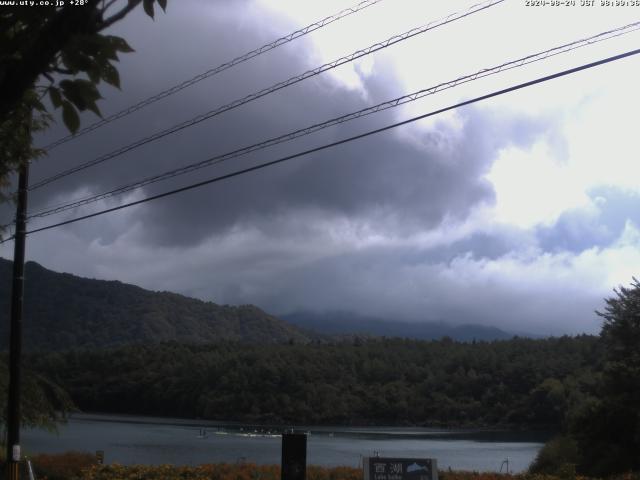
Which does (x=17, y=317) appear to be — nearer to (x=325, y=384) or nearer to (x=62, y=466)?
(x=62, y=466)

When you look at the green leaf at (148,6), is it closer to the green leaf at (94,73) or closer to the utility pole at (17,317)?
the green leaf at (94,73)

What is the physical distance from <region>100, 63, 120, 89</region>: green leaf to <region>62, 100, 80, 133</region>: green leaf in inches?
8.2

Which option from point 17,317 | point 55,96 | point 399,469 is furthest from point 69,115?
point 17,317

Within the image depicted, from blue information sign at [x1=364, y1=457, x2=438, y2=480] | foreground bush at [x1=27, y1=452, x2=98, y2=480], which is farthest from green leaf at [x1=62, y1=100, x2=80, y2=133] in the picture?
foreground bush at [x1=27, y1=452, x2=98, y2=480]

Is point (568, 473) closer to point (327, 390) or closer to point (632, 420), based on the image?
point (632, 420)

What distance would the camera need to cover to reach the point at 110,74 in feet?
12.1

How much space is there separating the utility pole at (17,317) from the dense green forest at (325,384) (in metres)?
62.8

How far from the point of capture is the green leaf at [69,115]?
370cm

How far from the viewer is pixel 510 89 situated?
11.0m

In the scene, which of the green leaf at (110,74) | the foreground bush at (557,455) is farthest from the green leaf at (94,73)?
the foreground bush at (557,455)

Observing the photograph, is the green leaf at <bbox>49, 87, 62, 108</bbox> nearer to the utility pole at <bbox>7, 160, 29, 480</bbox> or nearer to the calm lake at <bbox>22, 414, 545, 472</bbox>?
the utility pole at <bbox>7, 160, 29, 480</bbox>

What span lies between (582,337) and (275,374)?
120 ft

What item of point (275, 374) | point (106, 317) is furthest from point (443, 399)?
point (106, 317)

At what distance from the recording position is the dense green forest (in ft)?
271
